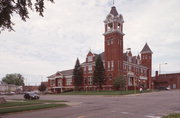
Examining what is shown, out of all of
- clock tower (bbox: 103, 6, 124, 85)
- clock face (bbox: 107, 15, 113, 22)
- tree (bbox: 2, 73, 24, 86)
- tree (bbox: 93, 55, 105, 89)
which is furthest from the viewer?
tree (bbox: 2, 73, 24, 86)

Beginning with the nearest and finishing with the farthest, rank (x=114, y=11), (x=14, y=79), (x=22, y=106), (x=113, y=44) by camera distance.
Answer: (x=22, y=106)
(x=113, y=44)
(x=114, y=11)
(x=14, y=79)

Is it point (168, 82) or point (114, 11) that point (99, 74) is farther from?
point (168, 82)

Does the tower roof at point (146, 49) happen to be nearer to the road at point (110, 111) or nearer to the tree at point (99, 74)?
the tree at point (99, 74)

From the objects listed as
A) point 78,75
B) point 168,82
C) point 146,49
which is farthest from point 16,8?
point 168,82

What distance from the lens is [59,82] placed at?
85062 millimetres

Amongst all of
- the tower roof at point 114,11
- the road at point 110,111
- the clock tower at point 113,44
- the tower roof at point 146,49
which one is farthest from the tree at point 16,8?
the tower roof at point 146,49

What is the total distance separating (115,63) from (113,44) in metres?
5.70

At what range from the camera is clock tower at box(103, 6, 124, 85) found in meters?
65.1

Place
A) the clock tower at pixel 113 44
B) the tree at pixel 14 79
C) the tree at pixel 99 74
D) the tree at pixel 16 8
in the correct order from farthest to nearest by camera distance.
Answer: the tree at pixel 14 79 < the clock tower at pixel 113 44 < the tree at pixel 99 74 < the tree at pixel 16 8

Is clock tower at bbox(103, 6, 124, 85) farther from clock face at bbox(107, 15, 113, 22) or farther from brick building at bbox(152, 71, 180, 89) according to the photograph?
brick building at bbox(152, 71, 180, 89)

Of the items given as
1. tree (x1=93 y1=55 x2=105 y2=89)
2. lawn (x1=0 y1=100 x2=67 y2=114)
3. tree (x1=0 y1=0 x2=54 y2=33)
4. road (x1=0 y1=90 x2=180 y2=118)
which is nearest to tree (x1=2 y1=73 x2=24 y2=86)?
tree (x1=93 y1=55 x2=105 y2=89)

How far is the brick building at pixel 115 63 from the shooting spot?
2581 inches

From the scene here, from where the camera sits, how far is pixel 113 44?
6612 centimetres

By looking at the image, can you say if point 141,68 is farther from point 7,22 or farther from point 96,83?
point 7,22
